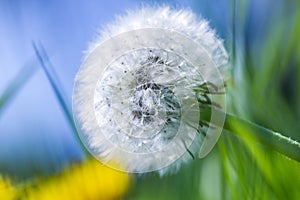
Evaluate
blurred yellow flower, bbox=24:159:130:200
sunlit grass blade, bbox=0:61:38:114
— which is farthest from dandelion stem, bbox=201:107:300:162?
sunlit grass blade, bbox=0:61:38:114

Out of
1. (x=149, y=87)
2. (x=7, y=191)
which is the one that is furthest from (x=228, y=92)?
(x=7, y=191)

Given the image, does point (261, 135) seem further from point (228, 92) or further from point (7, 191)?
point (7, 191)

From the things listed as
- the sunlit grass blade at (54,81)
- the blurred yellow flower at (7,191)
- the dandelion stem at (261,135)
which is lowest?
the dandelion stem at (261,135)

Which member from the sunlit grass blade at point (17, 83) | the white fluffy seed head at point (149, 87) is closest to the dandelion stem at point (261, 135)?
the white fluffy seed head at point (149, 87)

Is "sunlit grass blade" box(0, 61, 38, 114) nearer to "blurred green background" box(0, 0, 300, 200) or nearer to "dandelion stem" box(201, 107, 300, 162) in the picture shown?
"blurred green background" box(0, 0, 300, 200)

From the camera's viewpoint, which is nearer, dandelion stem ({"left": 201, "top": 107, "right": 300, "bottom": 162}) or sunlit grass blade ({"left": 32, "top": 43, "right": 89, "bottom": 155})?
dandelion stem ({"left": 201, "top": 107, "right": 300, "bottom": 162})

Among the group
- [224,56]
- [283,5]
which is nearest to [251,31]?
[283,5]

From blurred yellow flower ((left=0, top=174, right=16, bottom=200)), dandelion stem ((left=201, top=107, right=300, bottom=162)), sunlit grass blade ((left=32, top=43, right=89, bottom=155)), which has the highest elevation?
sunlit grass blade ((left=32, top=43, right=89, bottom=155))

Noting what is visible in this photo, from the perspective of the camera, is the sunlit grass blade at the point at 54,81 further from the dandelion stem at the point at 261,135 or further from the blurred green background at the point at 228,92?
the dandelion stem at the point at 261,135
